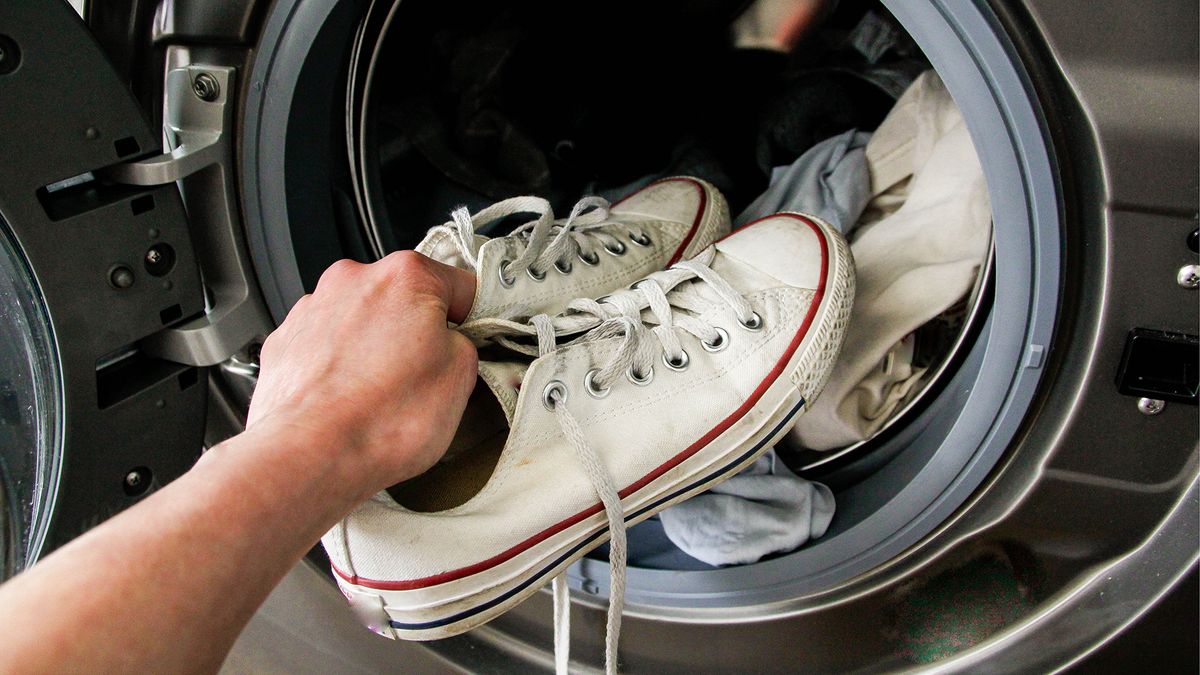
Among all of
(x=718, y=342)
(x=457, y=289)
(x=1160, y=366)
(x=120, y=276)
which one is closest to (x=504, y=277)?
(x=457, y=289)

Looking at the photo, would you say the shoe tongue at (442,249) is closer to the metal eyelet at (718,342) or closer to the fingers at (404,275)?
the fingers at (404,275)

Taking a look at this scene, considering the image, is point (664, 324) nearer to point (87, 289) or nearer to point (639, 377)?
point (639, 377)

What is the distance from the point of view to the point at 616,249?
2.43ft

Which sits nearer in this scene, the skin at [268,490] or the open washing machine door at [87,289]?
the skin at [268,490]

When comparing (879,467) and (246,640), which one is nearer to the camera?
(879,467)

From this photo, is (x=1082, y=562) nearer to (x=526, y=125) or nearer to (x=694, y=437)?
(x=694, y=437)

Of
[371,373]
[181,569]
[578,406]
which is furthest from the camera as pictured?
[578,406]

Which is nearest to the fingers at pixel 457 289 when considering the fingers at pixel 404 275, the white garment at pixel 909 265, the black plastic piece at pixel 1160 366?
the fingers at pixel 404 275

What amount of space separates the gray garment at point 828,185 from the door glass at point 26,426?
630 mm

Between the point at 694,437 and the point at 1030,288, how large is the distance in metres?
0.24

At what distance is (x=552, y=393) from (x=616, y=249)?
0.80ft

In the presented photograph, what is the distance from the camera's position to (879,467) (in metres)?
0.70

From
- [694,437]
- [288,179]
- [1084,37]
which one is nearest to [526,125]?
[288,179]

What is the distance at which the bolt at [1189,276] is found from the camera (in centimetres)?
45
